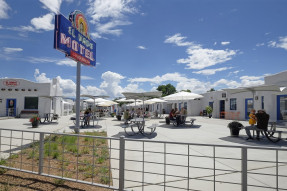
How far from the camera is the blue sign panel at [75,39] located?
28.5ft

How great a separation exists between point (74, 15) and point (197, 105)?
24.0m

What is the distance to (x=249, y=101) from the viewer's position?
20.3m

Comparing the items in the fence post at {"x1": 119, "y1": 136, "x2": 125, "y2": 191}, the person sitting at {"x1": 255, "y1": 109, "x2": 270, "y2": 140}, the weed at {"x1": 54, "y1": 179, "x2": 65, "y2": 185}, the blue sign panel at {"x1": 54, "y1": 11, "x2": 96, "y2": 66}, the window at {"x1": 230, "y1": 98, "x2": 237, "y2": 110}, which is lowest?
the weed at {"x1": 54, "y1": 179, "x2": 65, "y2": 185}

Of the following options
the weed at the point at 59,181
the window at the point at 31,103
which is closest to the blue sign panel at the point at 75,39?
the weed at the point at 59,181

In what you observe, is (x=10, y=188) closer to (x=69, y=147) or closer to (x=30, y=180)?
(x=30, y=180)

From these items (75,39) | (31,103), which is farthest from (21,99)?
(75,39)

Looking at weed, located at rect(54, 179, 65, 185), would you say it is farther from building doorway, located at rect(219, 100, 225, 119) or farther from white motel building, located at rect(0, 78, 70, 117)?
white motel building, located at rect(0, 78, 70, 117)

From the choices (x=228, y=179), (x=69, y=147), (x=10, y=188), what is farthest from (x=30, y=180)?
(x=228, y=179)

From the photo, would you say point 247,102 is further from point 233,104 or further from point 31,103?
point 31,103

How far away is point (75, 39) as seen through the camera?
33.6 feet

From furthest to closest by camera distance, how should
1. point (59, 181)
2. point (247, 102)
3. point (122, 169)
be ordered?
point (247, 102)
point (59, 181)
point (122, 169)

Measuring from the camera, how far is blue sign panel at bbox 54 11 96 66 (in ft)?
28.5

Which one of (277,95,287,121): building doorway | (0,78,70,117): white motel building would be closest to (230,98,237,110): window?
(277,95,287,121): building doorway

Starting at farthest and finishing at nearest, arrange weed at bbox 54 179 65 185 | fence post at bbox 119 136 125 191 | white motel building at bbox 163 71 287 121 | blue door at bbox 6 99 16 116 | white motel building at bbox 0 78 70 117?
white motel building at bbox 0 78 70 117 → blue door at bbox 6 99 16 116 → white motel building at bbox 163 71 287 121 → weed at bbox 54 179 65 185 → fence post at bbox 119 136 125 191
